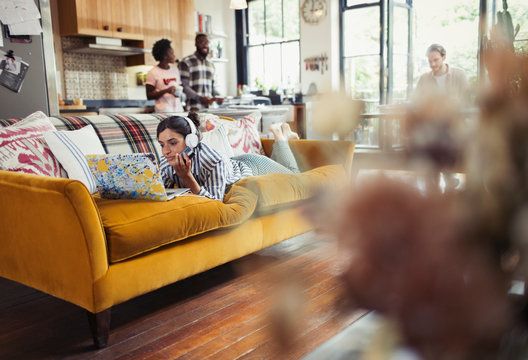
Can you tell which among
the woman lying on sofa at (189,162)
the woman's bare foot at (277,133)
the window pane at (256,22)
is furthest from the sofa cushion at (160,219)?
the window pane at (256,22)

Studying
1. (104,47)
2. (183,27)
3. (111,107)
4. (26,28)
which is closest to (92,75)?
(104,47)

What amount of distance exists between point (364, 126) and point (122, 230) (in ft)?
5.14

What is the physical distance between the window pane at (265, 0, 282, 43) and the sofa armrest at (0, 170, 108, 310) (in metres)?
6.68

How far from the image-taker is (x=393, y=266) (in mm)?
170

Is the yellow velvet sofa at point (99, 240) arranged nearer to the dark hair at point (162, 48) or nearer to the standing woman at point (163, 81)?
the standing woman at point (163, 81)

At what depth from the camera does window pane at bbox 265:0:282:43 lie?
7.87 metres

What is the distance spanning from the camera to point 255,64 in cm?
823

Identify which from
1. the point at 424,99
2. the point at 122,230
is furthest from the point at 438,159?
the point at 122,230

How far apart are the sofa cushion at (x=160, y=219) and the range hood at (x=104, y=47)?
14.3 feet

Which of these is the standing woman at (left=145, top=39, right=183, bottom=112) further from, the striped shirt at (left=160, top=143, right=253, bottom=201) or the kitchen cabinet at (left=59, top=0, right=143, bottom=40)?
the striped shirt at (left=160, top=143, right=253, bottom=201)

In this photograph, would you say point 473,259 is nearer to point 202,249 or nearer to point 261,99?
point 202,249

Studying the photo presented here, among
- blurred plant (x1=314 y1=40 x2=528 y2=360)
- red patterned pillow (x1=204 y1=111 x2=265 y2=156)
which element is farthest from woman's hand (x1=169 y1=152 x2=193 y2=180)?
blurred plant (x1=314 y1=40 x2=528 y2=360)

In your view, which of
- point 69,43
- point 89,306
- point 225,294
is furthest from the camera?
point 69,43

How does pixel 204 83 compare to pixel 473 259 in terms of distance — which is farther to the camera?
pixel 204 83
